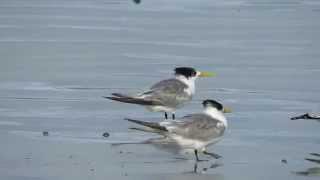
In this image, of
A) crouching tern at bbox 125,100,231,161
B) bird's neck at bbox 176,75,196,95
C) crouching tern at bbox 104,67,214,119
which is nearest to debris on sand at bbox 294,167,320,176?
crouching tern at bbox 125,100,231,161

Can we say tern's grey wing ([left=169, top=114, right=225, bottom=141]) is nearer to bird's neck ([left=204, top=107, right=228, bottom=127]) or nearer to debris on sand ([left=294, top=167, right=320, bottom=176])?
bird's neck ([left=204, top=107, right=228, bottom=127])

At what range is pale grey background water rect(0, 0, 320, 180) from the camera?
10430 millimetres

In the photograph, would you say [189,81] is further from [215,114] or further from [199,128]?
[199,128]

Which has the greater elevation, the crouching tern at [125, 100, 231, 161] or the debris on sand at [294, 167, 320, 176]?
the crouching tern at [125, 100, 231, 161]

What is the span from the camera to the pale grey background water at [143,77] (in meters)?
10.4

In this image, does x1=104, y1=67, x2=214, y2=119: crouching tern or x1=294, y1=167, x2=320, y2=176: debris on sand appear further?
x1=104, y1=67, x2=214, y2=119: crouching tern

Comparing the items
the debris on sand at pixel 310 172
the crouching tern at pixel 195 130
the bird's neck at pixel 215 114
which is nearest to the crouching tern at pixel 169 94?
the bird's neck at pixel 215 114

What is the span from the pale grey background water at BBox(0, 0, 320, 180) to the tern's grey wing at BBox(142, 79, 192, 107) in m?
0.44

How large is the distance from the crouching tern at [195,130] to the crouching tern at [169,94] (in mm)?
1227

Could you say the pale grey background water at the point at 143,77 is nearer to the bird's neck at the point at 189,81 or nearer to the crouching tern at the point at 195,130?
the crouching tern at the point at 195,130

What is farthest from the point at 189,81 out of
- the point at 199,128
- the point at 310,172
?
the point at 310,172

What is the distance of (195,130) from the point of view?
10.6 meters

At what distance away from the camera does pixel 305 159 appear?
1045 cm

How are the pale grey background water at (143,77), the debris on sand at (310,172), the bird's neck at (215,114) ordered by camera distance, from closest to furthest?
→ the debris on sand at (310,172) → the pale grey background water at (143,77) → the bird's neck at (215,114)
